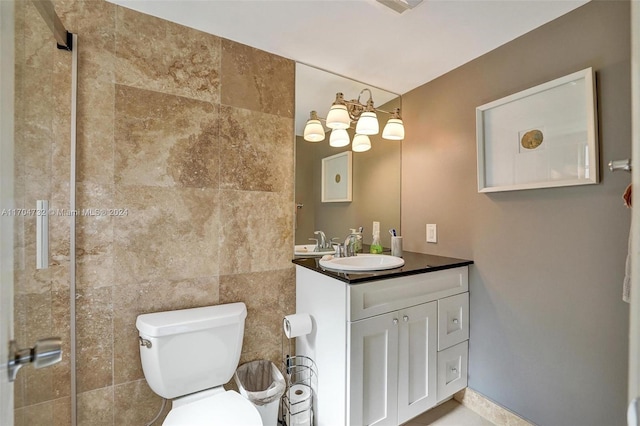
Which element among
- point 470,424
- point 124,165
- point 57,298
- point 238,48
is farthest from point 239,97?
point 470,424

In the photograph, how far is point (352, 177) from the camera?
200cm

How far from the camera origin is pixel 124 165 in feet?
4.14

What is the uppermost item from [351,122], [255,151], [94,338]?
[351,122]

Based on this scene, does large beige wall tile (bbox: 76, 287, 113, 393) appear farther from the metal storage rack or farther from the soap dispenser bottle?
the soap dispenser bottle

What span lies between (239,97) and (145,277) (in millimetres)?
1048

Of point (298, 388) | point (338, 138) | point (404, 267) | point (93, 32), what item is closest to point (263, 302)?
point (298, 388)

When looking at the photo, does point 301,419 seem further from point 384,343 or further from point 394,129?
point 394,129

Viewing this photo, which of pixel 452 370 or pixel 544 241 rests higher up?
pixel 544 241

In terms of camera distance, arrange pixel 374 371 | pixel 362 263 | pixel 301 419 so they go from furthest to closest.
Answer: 1. pixel 362 263
2. pixel 301 419
3. pixel 374 371

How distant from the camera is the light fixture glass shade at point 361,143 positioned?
198 cm

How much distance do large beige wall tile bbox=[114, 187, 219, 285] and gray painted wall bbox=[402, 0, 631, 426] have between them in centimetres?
144

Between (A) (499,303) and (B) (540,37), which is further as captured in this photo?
(A) (499,303)

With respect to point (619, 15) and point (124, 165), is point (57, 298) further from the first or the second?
point (619, 15)

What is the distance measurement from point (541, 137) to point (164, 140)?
1849 millimetres
